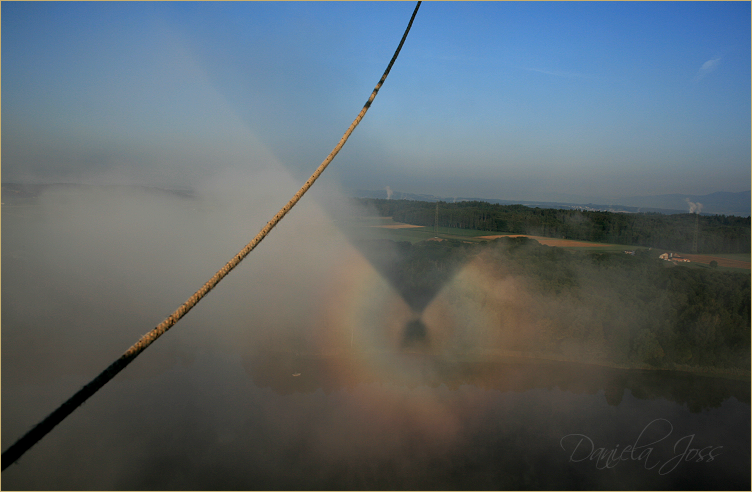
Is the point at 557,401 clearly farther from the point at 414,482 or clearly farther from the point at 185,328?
the point at 185,328

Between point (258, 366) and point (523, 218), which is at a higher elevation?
point (523, 218)

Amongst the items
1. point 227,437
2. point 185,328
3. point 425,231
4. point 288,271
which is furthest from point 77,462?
point 425,231

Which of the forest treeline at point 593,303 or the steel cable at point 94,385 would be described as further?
the forest treeline at point 593,303
